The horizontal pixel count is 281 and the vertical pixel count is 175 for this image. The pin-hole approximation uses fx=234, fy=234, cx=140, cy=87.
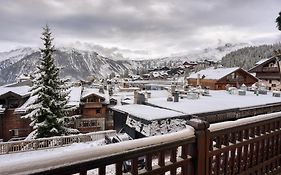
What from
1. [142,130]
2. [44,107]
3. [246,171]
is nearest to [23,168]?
[246,171]

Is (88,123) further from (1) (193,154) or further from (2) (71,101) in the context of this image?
(1) (193,154)

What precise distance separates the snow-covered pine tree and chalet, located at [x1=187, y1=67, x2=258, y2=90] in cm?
2246

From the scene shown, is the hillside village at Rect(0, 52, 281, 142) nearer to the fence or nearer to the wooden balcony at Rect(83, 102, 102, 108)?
the wooden balcony at Rect(83, 102, 102, 108)

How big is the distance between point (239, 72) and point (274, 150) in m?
33.8

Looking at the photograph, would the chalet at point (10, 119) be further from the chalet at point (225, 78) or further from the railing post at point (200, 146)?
the chalet at point (225, 78)

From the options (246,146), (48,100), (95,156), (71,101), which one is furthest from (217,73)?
(95,156)

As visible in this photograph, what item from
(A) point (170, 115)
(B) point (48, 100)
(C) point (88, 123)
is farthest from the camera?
(C) point (88, 123)

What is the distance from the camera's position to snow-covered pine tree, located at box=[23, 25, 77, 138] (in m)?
18.1

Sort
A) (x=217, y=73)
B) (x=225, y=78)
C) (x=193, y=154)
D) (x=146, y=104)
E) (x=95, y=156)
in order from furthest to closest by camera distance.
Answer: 1. (x=217, y=73)
2. (x=225, y=78)
3. (x=146, y=104)
4. (x=193, y=154)
5. (x=95, y=156)

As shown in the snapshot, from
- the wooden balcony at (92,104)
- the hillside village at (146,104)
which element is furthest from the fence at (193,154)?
the wooden balcony at (92,104)

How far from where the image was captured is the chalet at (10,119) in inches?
840

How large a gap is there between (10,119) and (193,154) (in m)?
22.7

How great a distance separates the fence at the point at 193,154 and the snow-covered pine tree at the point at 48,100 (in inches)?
661

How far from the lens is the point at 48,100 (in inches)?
727
